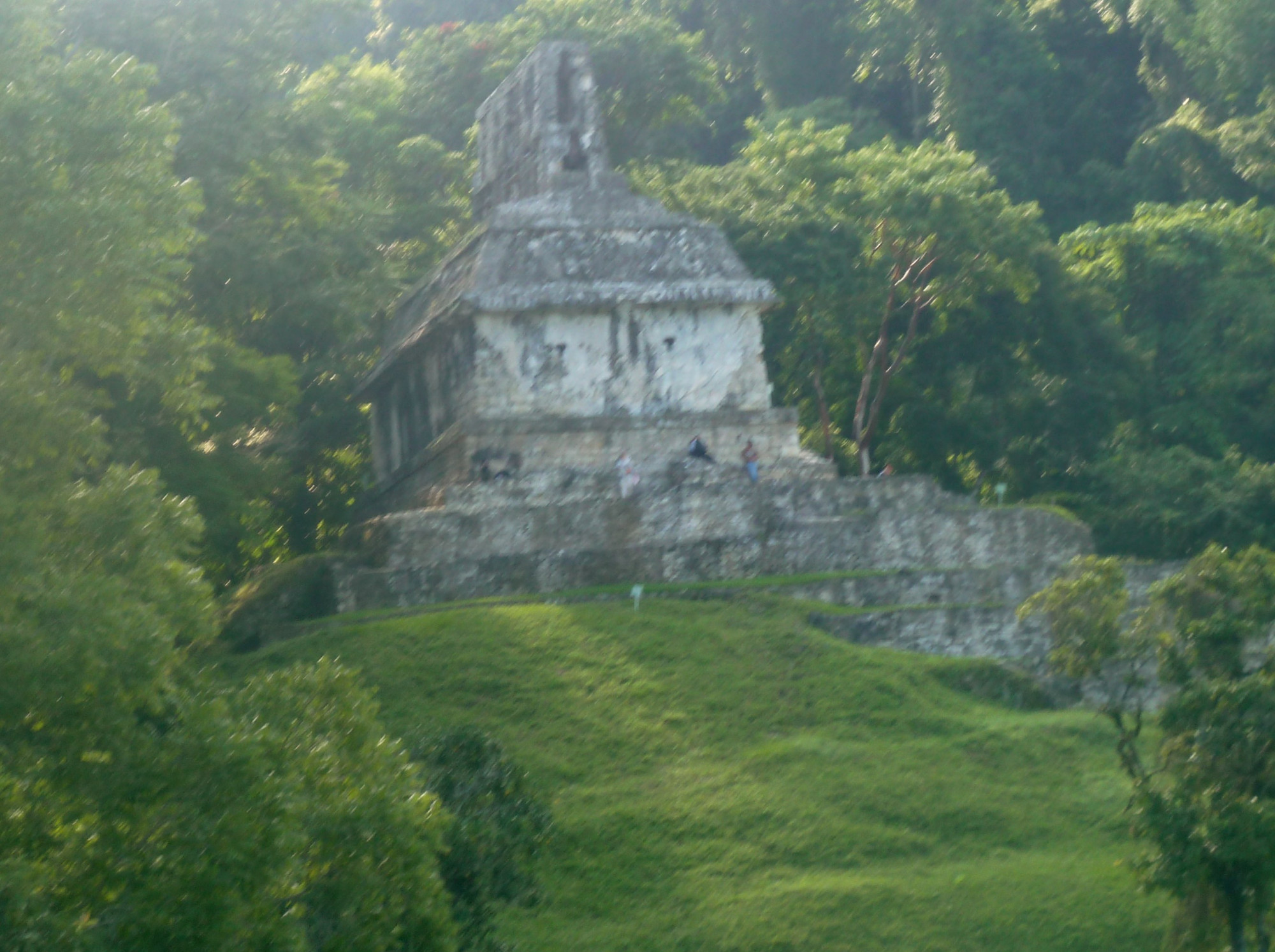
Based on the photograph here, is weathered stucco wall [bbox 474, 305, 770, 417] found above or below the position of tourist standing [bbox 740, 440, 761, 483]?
above

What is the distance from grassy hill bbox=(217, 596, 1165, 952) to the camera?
16312mm

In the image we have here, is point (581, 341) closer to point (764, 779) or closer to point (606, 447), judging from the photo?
point (606, 447)

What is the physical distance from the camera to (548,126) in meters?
29.2

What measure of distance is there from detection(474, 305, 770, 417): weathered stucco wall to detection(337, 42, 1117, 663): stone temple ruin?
0.03 m

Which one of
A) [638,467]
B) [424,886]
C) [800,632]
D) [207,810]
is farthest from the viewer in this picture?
[638,467]

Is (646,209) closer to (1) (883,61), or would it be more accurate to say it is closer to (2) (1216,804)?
(2) (1216,804)

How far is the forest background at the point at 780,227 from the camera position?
54.7ft

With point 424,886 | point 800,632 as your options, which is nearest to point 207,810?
point 424,886

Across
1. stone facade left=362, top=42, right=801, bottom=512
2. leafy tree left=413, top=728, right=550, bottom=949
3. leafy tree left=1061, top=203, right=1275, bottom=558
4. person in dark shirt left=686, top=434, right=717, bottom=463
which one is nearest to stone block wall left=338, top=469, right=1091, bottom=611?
person in dark shirt left=686, top=434, right=717, bottom=463

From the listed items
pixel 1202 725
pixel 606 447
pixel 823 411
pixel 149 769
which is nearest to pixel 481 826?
pixel 149 769

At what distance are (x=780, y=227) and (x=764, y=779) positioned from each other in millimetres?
14521

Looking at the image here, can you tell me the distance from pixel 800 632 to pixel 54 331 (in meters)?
9.74

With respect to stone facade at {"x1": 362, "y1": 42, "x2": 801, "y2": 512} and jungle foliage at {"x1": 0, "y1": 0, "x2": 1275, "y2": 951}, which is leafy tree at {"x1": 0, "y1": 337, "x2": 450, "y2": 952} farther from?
stone facade at {"x1": 362, "y1": 42, "x2": 801, "y2": 512}

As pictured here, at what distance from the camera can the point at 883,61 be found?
1871 inches
